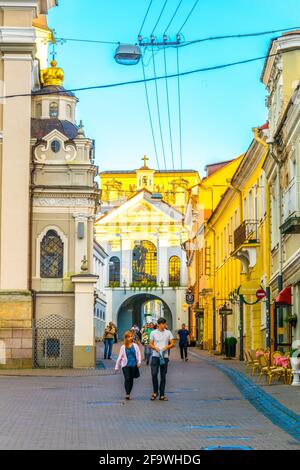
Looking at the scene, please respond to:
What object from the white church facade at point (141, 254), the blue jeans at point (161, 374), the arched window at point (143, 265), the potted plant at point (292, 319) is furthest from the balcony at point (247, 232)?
the arched window at point (143, 265)

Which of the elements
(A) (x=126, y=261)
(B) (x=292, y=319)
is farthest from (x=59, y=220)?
(A) (x=126, y=261)

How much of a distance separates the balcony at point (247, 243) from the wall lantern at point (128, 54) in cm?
1664

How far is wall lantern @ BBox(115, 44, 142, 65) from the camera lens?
19.2 m

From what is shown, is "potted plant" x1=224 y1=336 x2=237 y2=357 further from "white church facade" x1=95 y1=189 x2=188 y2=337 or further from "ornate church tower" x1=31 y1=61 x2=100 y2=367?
"white church facade" x1=95 y1=189 x2=188 y2=337

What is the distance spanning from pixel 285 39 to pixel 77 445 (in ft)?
59.6

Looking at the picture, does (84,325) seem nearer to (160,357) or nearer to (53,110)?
(160,357)

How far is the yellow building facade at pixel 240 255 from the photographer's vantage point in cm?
3503

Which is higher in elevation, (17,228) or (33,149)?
(33,149)

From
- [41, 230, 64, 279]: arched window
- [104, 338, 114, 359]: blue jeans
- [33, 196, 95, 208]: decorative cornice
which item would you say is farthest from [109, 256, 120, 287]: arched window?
[33, 196, 95, 208]: decorative cornice

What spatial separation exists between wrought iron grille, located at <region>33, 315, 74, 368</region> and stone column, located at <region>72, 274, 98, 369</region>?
0.64 meters

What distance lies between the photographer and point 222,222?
164 ft

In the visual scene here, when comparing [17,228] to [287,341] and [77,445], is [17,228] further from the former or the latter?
[77,445]

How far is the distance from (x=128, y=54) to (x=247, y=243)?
665 inches

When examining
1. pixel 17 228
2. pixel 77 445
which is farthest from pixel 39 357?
pixel 77 445
